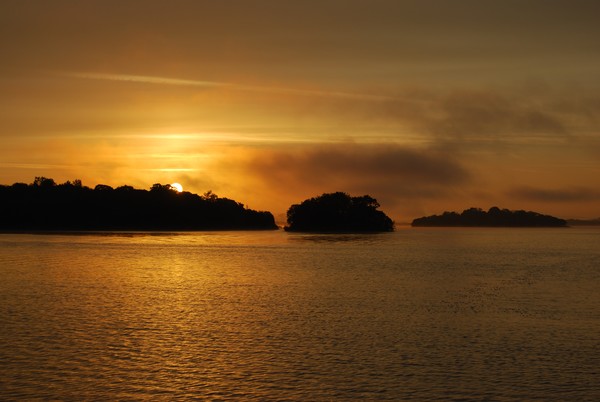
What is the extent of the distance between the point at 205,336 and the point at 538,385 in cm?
1855

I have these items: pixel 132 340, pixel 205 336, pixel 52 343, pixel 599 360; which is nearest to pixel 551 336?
pixel 599 360

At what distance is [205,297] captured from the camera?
57.1 meters

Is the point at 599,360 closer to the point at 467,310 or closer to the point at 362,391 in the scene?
the point at 362,391

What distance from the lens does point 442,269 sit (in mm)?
92688

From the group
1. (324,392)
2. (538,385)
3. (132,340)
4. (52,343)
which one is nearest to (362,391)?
(324,392)

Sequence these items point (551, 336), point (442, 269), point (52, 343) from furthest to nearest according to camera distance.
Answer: point (442, 269) → point (551, 336) → point (52, 343)

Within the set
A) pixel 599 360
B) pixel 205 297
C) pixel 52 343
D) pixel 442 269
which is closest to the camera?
pixel 599 360

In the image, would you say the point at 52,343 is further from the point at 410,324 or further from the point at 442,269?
the point at 442,269

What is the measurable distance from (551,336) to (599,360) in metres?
6.33

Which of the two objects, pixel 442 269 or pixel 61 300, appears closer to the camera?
pixel 61 300

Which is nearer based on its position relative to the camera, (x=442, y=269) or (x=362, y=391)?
(x=362, y=391)

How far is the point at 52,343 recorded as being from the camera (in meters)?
34.2

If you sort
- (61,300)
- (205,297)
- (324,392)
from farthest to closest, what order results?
(205,297), (61,300), (324,392)

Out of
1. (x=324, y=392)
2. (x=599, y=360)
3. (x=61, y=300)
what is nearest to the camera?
(x=324, y=392)
